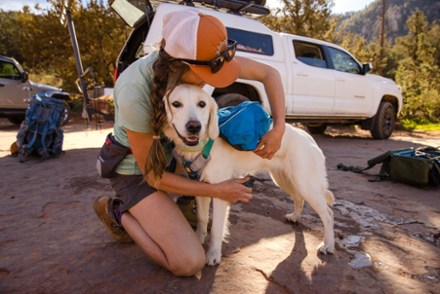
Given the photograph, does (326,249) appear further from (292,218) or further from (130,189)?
(130,189)

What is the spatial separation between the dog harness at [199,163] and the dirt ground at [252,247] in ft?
A: 1.91

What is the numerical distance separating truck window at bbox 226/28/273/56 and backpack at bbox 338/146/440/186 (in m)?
2.48

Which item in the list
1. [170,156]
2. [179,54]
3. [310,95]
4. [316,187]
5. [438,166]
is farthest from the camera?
[310,95]

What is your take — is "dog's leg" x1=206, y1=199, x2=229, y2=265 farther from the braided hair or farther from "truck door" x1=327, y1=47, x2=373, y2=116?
"truck door" x1=327, y1=47, x2=373, y2=116

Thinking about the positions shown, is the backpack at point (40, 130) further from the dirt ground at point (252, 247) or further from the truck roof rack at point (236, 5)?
the truck roof rack at point (236, 5)

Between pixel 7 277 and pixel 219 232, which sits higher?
pixel 219 232

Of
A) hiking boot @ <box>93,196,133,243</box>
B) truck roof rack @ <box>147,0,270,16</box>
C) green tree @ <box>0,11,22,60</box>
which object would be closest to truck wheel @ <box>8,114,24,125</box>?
truck roof rack @ <box>147,0,270,16</box>

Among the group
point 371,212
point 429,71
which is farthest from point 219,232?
point 429,71

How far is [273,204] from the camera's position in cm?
310

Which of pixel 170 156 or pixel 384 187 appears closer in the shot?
pixel 170 156

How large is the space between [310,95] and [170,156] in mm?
4481

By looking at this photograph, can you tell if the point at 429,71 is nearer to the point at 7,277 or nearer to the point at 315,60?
the point at 315,60

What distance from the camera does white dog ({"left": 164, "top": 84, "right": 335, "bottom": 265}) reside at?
1809mm

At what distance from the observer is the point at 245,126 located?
2000 mm
